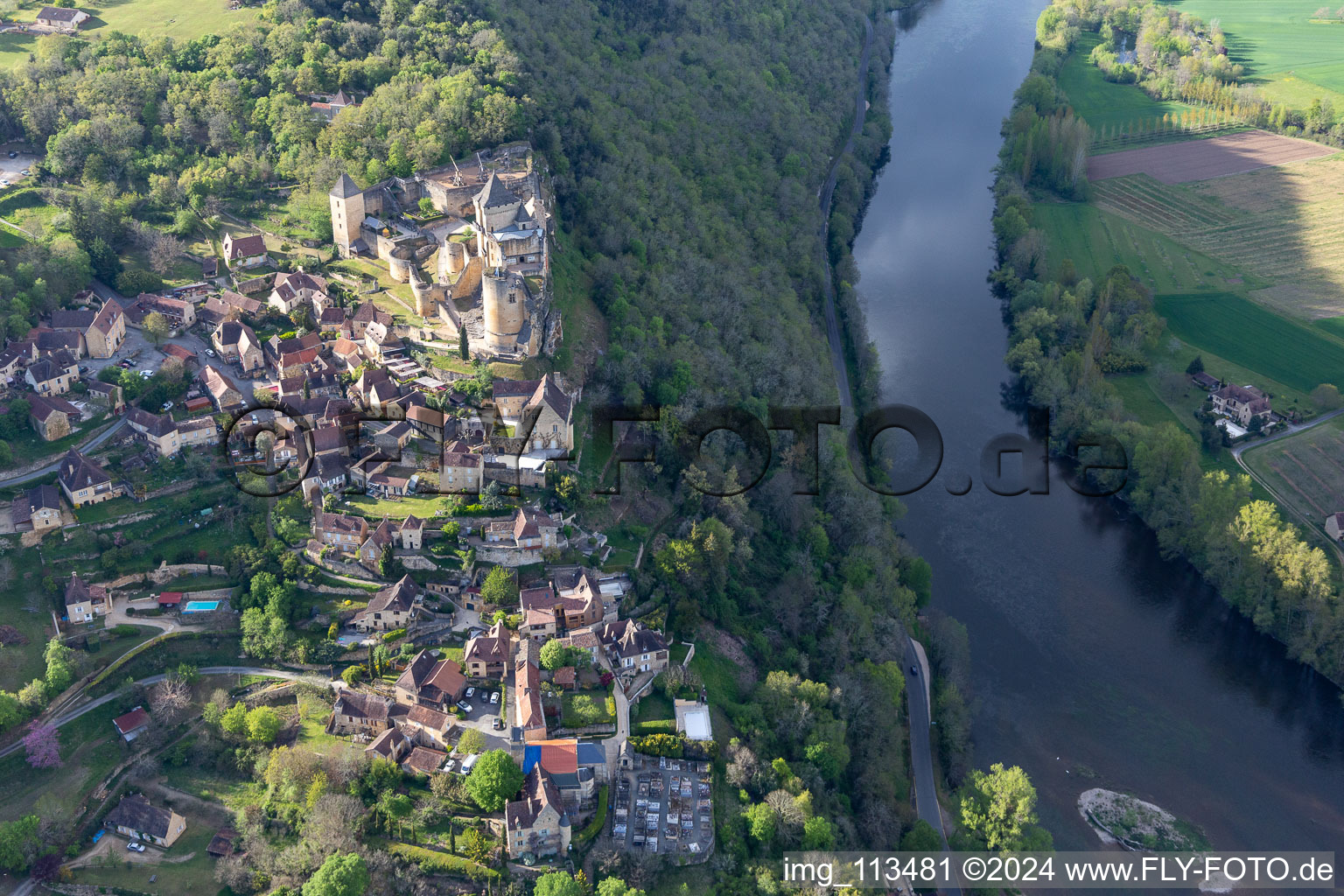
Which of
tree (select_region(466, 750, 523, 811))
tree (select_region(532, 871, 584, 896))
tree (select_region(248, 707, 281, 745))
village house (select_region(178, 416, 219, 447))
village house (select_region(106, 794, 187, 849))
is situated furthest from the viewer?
village house (select_region(178, 416, 219, 447))

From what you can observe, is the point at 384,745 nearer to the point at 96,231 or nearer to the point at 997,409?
the point at 96,231

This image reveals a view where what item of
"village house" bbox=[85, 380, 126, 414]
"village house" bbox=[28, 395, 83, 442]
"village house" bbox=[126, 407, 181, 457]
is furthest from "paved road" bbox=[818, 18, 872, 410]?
"village house" bbox=[28, 395, 83, 442]

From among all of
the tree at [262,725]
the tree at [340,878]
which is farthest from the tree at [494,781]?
the tree at [262,725]

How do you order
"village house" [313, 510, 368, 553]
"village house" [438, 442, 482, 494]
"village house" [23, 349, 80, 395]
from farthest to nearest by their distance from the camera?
"village house" [23, 349, 80, 395] → "village house" [438, 442, 482, 494] → "village house" [313, 510, 368, 553]

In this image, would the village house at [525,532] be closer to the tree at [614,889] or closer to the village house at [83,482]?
the tree at [614,889]

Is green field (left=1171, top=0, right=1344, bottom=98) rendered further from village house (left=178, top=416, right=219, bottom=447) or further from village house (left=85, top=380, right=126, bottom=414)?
village house (left=85, top=380, right=126, bottom=414)

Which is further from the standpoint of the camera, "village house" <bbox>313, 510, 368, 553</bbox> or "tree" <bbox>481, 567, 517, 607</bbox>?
"village house" <bbox>313, 510, 368, 553</bbox>

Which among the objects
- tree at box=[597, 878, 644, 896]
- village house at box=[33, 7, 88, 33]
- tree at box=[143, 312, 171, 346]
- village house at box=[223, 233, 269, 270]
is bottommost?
tree at box=[597, 878, 644, 896]

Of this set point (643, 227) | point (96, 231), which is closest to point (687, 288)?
point (643, 227)
